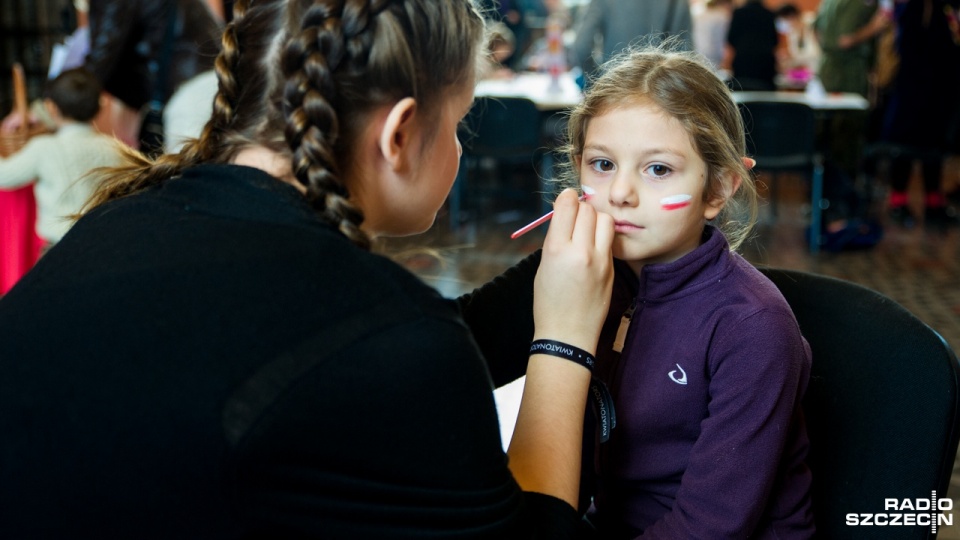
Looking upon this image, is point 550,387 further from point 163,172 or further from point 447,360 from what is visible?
point 163,172

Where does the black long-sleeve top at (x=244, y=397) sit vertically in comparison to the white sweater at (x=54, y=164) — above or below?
above

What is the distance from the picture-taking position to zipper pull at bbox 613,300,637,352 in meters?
1.23

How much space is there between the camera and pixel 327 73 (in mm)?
792

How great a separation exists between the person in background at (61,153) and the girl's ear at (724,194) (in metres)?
2.44

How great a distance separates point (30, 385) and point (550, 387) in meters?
0.48

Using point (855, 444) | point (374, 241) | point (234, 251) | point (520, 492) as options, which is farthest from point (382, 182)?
point (855, 444)

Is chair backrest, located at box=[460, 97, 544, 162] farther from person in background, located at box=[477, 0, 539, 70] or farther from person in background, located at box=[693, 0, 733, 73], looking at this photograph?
person in background, located at box=[477, 0, 539, 70]

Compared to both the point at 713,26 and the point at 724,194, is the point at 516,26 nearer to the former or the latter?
the point at 713,26

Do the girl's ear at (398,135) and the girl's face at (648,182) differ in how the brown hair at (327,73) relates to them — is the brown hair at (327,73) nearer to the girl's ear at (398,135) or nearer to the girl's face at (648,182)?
the girl's ear at (398,135)

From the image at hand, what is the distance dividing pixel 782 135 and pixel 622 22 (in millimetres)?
1082

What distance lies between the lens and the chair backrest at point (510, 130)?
17.7 ft

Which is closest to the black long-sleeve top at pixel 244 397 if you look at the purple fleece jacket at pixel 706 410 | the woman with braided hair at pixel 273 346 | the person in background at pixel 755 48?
the woman with braided hair at pixel 273 346

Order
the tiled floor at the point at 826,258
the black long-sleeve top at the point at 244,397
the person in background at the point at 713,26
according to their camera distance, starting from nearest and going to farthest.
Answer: the black long-sleeve top at the point at 244,397
the tiled floor at the point at 826,258
the person in background at the point at 713,26

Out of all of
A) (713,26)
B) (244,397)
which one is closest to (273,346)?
(244,397)
